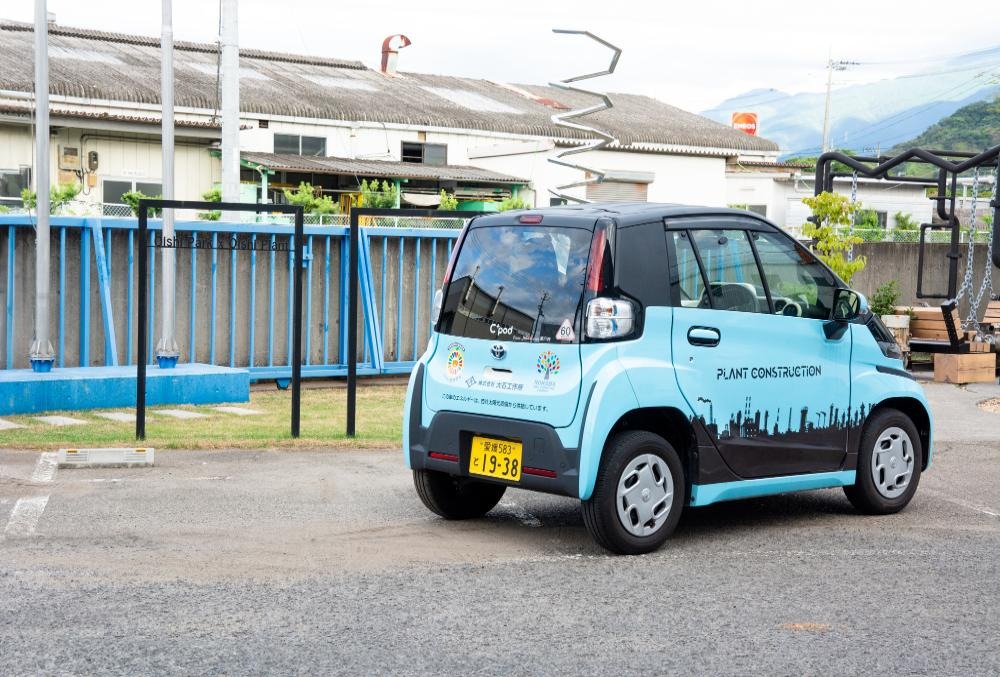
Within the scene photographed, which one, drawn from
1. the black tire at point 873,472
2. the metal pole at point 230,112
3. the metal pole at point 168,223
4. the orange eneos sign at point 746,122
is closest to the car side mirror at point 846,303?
the black tire at point 873,472

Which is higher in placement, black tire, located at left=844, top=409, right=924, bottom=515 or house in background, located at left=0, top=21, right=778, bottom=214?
house in background, located at left=0, top=21, right=778, bottom=214

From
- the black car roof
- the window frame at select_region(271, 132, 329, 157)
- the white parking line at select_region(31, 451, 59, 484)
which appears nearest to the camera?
the black car roof

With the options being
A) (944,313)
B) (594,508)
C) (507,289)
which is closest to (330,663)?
(594,508)

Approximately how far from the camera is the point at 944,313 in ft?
61.8

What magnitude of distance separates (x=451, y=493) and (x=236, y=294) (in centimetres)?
862

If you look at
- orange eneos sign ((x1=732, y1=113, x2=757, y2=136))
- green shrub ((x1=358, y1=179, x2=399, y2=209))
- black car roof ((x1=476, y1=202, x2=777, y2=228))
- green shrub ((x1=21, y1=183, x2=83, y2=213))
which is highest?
orange eneos sign ((x1=732, y1=113, x2=757, y2=136))

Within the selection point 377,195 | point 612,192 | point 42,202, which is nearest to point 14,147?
point 377,195

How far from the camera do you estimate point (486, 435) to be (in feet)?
→ 24.1

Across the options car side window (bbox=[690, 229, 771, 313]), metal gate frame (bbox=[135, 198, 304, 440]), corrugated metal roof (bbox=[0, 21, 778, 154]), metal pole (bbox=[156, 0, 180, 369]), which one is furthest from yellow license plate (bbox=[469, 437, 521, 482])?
corrugated metal roof (bbox=[0, 21, 778, 154])

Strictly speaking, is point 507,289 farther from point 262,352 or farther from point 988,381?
point 988,381

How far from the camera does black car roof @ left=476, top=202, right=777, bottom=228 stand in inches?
286

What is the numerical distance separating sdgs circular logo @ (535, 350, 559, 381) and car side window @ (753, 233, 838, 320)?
1.65 m

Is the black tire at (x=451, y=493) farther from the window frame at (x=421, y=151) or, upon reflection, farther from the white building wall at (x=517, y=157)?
the window frame at (x=421, y=151)

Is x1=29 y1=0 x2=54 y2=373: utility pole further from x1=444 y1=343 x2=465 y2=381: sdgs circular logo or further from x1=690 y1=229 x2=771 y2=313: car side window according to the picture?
x1=690 y1=229 x2=771 y2=313: car side window
